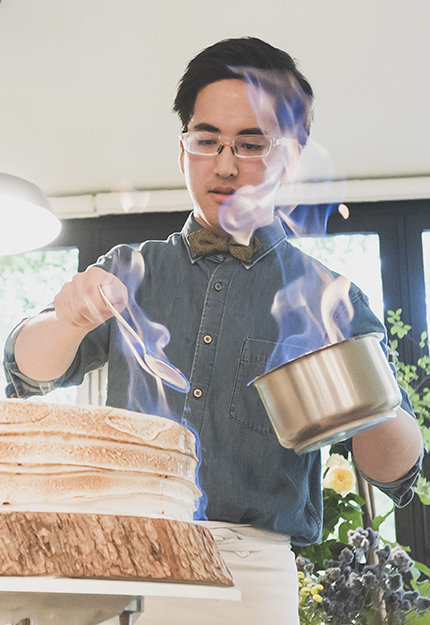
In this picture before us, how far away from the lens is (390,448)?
3.29ft

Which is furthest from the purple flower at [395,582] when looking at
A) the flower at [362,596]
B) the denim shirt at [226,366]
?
the denim shirt at [226,366]

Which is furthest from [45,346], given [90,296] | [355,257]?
[355,257]

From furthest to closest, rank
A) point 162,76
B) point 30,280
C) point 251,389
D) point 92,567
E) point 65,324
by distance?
point 30,280 < point 162,76 < point 251,389 < point 65,324 < point 92,567

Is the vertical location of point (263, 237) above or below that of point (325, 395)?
above

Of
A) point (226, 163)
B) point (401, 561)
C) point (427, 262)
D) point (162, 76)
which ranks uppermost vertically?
point (162, 76)

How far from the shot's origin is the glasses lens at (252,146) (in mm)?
1210

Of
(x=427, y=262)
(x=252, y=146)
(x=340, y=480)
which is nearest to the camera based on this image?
(x=252, y=146)

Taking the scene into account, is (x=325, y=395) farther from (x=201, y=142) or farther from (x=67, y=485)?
(x=201, y=142)

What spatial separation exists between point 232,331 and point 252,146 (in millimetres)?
361

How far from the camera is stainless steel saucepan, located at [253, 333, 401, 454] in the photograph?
83cm

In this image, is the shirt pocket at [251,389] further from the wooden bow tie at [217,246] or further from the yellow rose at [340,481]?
the yellow rose at [340,481]

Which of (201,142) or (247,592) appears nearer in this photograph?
(247,592)

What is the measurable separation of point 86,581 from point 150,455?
205 millimetres

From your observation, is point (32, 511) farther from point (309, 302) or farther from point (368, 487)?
point (368, 487)
